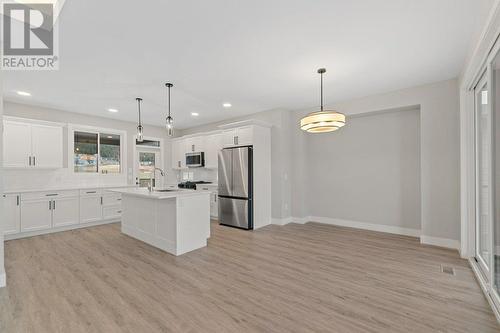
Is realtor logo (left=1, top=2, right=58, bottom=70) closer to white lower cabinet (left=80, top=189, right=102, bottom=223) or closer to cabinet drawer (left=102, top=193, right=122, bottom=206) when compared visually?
white lower cabinet (left=80, top=189, right=102, bottom=223)

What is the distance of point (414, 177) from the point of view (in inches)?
174

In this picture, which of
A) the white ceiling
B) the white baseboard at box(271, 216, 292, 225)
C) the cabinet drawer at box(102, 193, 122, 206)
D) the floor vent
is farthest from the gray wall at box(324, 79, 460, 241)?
the cabinet drawer at box(102, 193, 122, 206)

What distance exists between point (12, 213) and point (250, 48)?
5.27m

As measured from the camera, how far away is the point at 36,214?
15.0 ft

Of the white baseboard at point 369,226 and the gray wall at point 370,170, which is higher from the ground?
the gray wall at point 370,170

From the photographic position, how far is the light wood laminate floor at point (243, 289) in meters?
1.94

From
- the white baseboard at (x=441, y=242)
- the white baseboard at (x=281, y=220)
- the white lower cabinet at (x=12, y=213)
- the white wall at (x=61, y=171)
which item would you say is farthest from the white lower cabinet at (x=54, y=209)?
the white baseboard at (x=441, y=242)

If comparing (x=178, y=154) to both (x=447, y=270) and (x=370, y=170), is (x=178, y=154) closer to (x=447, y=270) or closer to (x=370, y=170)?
(x=370, y=170)

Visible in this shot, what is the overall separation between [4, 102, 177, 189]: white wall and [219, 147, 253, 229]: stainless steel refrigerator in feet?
9.52

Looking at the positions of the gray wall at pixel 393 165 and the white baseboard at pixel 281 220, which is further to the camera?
the white baseboard at pixel 281 220

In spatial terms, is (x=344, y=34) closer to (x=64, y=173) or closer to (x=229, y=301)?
(x=229, y=301)

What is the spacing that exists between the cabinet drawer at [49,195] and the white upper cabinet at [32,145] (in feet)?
1.99

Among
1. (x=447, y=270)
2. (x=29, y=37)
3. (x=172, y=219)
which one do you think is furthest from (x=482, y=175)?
(x=29, y=37)

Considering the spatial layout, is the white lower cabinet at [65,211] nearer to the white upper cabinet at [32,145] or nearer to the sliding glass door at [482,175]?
the white upper cabinet at [32,145]
